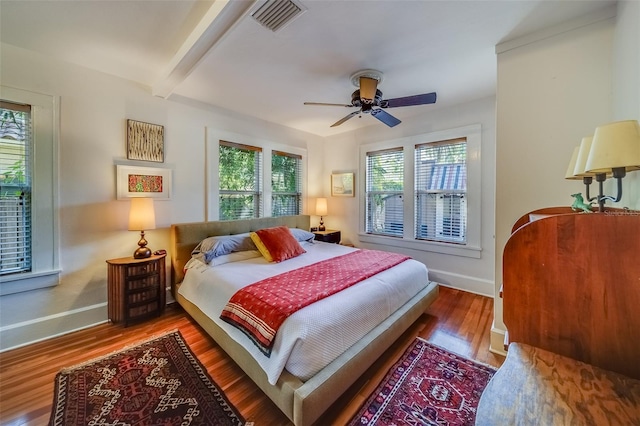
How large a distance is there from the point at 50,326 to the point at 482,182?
16.8ft

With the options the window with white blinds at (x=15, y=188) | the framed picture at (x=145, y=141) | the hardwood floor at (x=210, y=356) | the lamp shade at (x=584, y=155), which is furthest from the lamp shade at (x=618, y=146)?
the window with white blinds at (x=15, y=188)

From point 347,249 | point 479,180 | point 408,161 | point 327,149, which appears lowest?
point 347,249

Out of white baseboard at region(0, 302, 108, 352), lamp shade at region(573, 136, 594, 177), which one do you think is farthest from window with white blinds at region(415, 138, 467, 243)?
white baseboard at region(0, 302, 108, 352)

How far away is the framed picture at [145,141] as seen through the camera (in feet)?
9.13

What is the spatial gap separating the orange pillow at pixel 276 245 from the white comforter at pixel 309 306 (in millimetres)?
90

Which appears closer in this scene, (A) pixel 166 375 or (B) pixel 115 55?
(A) pixel 166 375

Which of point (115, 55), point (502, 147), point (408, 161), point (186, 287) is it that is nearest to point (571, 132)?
point (502, 147)

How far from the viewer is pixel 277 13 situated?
5.61 ft

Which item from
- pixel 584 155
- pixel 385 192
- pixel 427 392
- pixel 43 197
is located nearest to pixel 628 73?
pixel 584 155

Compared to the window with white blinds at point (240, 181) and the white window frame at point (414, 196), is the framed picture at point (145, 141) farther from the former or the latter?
the white window frame at point (414, 196)

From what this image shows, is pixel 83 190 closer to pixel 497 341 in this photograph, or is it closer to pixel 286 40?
pixel 286 40

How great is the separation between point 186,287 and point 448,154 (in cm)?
388

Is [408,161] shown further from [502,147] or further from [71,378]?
[71,378]

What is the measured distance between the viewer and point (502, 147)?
210 cm
